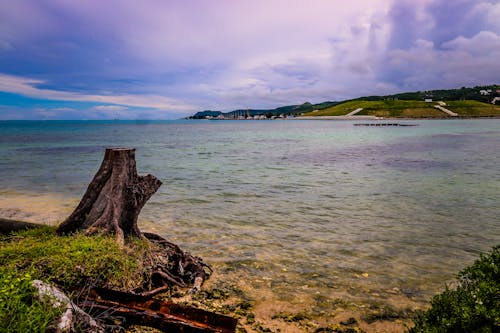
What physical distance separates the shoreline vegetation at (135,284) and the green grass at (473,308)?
0.04ft

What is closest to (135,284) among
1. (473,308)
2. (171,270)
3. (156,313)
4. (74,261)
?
(74,261)

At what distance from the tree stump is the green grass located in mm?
7422

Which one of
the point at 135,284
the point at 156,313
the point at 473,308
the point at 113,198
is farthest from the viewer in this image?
the point at 113,198

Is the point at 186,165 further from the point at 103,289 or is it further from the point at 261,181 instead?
the point at 103,289

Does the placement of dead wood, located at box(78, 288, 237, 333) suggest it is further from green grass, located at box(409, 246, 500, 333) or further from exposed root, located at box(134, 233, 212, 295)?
green grass, located at box(409, 246, 500, 333)

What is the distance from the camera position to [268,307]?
7.88 metres

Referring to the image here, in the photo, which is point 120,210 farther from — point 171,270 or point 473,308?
point 473,308

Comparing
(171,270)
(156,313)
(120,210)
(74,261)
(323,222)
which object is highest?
(120,210)

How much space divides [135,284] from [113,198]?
2760 mm

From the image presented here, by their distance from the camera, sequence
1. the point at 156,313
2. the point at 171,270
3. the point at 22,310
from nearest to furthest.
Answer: the point at 22,310 → the point at 156,313 → the point at 171,270

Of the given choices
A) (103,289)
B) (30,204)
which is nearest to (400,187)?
(103,289)

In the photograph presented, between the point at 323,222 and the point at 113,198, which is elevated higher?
the point at 113,198

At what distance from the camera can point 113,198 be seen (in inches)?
367

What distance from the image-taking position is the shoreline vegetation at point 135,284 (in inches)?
183
